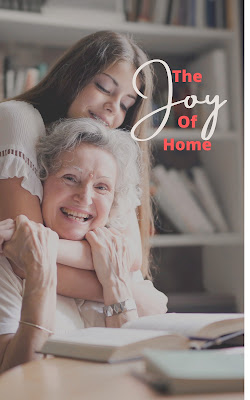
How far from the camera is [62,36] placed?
2.53m

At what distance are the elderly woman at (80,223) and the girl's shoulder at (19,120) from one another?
3cm

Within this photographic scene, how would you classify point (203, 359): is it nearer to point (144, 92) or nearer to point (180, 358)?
point (180, 358)

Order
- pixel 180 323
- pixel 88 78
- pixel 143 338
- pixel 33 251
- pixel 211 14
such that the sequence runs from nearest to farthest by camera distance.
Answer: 1. pixel 143 338
2. pixel 180 323
3. pixel 33 251
4. pixel 88 78
5. pixel 211 14

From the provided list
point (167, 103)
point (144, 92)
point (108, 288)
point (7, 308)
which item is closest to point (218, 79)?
point (167, 103)

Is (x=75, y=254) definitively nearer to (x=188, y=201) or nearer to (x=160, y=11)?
→ (x=188, y=201)

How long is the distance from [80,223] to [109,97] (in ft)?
1.18

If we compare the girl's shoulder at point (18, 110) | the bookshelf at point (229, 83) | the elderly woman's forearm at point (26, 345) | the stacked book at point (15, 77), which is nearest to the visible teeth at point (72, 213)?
the girl's shoulder at point (18, 110)

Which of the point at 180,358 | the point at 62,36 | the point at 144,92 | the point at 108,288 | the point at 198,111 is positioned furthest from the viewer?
the point at 62,36

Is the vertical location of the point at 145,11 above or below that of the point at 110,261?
above

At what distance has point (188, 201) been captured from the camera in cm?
255

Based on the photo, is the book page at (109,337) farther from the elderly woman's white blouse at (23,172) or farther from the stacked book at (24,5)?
the stacked book at (24,5)

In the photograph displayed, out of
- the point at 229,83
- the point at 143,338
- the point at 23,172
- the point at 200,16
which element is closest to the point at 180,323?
the point at 143,338

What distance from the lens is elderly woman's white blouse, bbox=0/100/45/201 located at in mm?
1322

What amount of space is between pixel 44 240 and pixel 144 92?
582mm
